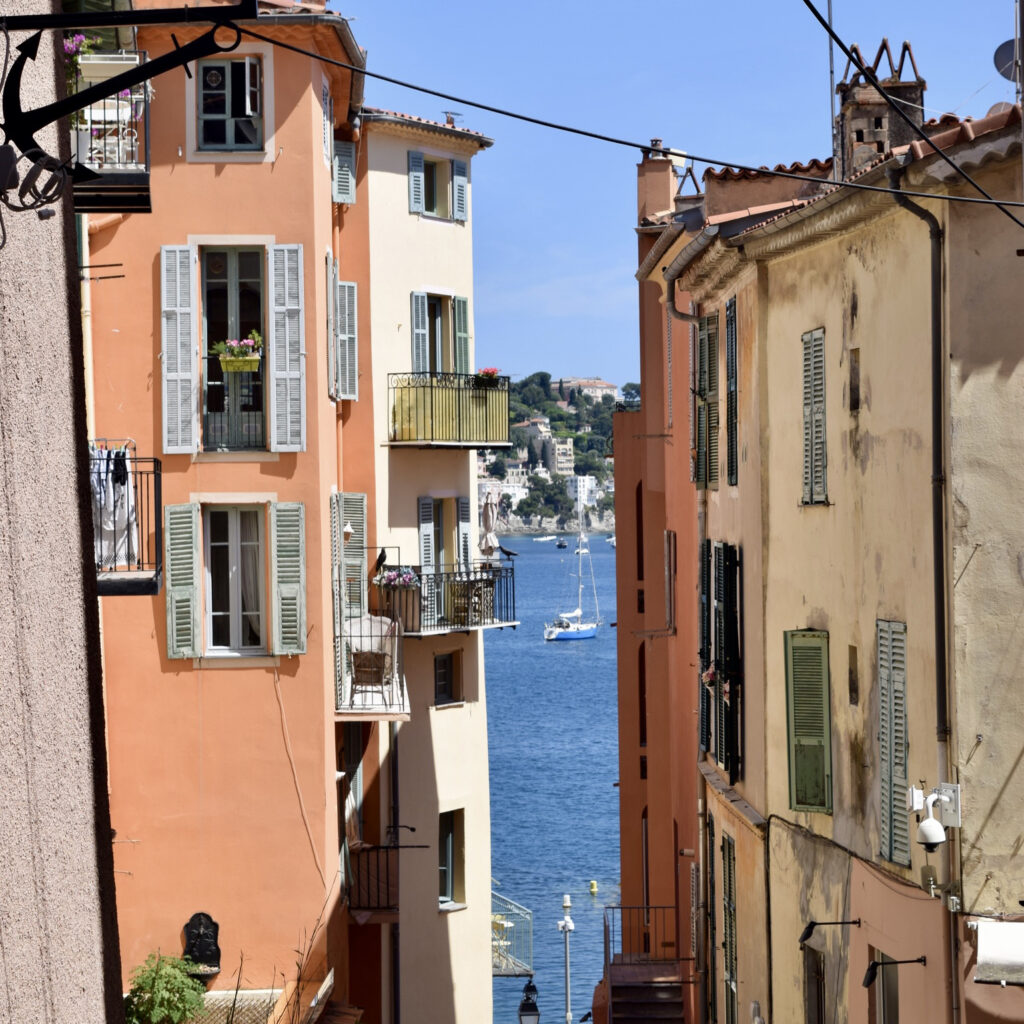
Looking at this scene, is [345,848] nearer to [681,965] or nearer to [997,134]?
[681,965]

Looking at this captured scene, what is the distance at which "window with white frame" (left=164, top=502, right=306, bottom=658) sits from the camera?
63.6 feet

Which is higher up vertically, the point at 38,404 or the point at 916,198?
the point at 916,198

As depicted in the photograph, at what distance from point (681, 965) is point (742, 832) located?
299 inches

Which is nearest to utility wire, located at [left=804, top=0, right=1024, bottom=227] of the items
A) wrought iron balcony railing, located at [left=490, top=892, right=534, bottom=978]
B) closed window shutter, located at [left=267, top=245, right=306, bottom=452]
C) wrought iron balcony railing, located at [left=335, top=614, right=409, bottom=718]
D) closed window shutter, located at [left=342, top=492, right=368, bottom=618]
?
closed window shutter, located at [left=267, top=245, right=306, bottom=452]

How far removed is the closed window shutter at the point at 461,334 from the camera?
27016mm

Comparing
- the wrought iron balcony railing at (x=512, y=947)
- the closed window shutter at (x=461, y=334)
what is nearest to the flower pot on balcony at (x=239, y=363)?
the closed window shutter at (x=461, y=334)

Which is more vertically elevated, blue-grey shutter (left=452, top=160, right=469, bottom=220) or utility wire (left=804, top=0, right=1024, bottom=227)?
blue-grey shutter (left=452, top=160, right=469, bottom=220)

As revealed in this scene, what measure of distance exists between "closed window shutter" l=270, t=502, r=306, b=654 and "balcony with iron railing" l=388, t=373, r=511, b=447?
19.7 ft

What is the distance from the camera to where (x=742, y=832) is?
1748cm

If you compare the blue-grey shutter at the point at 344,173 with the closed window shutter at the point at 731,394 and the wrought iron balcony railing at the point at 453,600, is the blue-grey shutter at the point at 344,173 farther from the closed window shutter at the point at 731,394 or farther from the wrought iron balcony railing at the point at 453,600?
the closed window shutter at the point at 731,394

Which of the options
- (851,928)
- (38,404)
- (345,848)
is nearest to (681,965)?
(345,848)

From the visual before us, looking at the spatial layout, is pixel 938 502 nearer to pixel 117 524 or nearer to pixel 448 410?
pixel 117 524

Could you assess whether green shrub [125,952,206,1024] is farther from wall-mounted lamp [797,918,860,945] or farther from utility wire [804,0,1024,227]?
utility wire [804,0,1024,227]

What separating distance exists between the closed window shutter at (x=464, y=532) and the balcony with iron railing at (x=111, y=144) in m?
11.2
